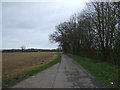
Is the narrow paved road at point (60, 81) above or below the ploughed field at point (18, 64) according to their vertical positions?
above

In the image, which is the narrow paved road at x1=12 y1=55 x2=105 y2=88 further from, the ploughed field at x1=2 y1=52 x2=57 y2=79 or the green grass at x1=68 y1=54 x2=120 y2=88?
the ploughed field at x1=2 y1=52 x2=57 y2=79

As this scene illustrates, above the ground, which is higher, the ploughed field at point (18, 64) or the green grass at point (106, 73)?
the green grass at point (106, 73)

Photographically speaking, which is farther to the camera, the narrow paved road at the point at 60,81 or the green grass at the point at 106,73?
the green grass at the point at 106,73

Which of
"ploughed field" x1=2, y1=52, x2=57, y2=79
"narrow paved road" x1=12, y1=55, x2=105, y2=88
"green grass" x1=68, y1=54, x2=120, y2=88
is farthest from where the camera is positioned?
"ploughed field" x1=2, y1=52, x2=57, y2=79

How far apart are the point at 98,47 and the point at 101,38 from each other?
8.41 feet

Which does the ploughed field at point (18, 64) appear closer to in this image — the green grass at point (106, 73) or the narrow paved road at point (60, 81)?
the narrow paved road at point (60, 81)

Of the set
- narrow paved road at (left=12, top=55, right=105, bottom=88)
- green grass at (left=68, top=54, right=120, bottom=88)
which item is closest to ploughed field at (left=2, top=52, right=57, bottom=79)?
narrow paved road at (left=12, top=55, right=105, bottom=88)

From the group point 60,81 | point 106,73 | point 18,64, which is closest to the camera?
point 60,81

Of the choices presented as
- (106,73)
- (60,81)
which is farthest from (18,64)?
(60,81)

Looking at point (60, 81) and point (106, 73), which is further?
point (106, 73)

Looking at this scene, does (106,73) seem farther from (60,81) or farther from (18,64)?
(18,64)

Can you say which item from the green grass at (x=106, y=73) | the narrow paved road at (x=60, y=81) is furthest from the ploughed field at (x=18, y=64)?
the green grass at (x=106, y=73)

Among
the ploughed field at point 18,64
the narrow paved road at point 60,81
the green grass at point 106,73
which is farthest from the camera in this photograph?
the ploughed field at point 18,64

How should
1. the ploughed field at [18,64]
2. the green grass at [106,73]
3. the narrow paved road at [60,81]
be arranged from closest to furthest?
the narrow paved road at [60,81] < the green grass at [106,73] < the ploughed field at [18,64]
